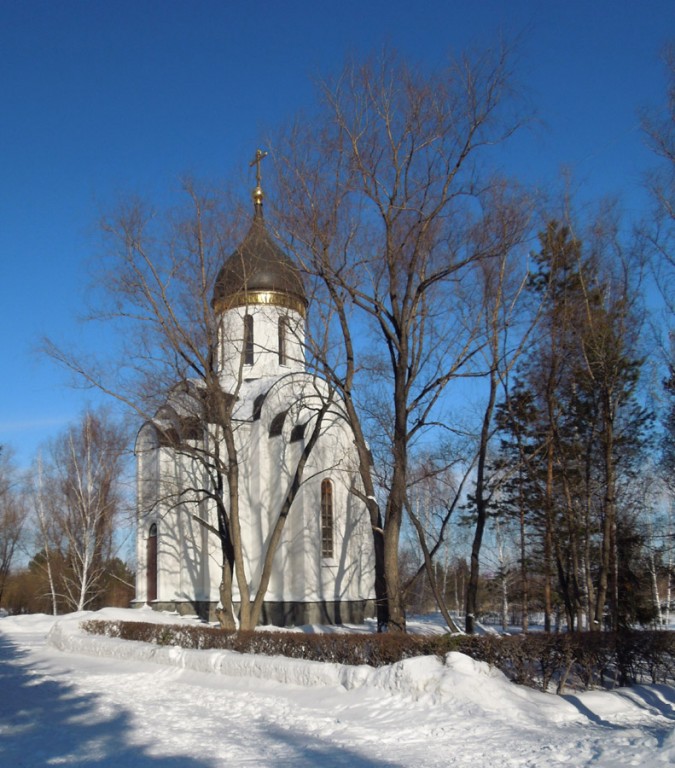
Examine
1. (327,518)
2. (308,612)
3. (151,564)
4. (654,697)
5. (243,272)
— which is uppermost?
(243,272)

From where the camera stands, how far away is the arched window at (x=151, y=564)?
25703mm

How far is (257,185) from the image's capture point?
23.8 m

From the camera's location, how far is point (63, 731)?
26.6 feet

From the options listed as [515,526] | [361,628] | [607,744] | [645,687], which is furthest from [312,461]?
[607,744]

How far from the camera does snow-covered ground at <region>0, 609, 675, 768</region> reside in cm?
675

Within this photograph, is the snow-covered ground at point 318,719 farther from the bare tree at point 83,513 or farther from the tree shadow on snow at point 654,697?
the bare tree at point 83,513

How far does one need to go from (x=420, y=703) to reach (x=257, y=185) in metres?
18.1

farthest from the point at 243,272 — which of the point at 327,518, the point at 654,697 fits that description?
the point at 654,697

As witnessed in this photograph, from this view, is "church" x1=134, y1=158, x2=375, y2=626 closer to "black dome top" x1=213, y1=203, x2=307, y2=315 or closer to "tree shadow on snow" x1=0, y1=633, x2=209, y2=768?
"black dome top" x1=213, y1=203, x2=307, y2=315

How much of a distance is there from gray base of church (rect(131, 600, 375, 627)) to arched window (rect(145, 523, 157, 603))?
73.3 inches

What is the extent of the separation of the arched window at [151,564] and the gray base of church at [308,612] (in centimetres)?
186

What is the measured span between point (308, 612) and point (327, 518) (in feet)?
9.46

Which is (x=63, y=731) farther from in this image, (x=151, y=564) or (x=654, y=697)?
(x=151, y=564)

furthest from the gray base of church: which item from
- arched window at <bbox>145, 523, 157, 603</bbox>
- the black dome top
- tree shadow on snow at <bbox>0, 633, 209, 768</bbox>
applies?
tree shadow on snow at <bbox>0, 633, 209, 768</bbox>
